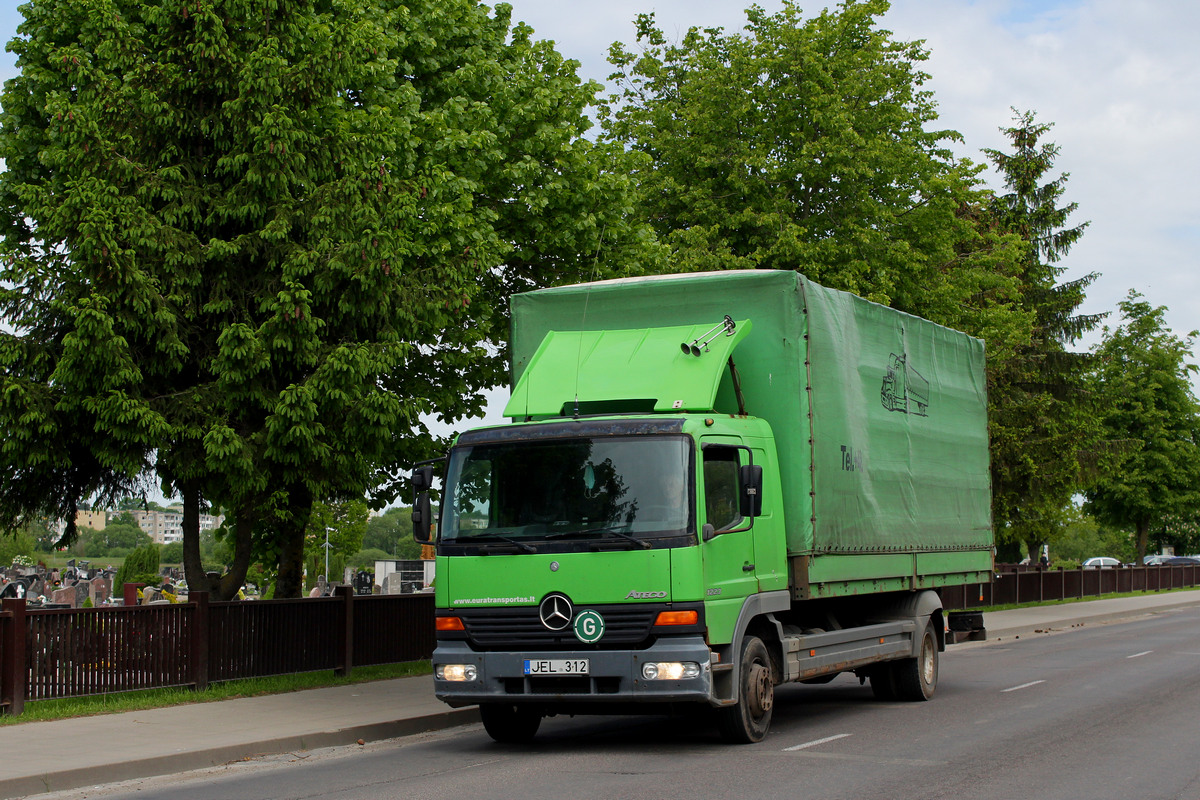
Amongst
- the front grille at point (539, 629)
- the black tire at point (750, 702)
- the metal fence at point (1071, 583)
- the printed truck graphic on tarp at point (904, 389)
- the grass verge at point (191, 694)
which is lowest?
the metal fence at point (1071, 583)

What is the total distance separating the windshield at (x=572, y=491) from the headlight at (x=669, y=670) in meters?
0.96

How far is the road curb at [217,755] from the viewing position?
8.91 m

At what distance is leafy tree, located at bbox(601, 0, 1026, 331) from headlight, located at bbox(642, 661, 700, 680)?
16930 mm

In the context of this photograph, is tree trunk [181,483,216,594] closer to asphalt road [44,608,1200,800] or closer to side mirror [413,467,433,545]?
asphalt road [44,608,1200,800]

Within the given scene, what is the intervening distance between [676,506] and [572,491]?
2.84 ft

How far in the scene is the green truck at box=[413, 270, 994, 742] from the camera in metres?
9.64

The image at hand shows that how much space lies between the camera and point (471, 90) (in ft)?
66.8

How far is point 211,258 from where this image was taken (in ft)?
47.8

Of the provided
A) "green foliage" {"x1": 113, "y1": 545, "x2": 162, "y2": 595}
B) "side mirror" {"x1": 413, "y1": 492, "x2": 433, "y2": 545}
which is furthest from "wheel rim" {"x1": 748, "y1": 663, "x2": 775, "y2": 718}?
"green foliage" {"x1": 113, "y1": 545, "x2": 162, "y2": 595}

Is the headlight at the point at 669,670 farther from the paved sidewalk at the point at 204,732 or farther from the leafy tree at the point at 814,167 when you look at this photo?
Result: the leafy tree at the point at 814,167

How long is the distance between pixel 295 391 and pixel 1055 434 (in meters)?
29.4

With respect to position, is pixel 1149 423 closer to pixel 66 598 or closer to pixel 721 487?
pixel 66 598

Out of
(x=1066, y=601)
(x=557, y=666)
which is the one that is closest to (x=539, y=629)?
(x=557, y=666)

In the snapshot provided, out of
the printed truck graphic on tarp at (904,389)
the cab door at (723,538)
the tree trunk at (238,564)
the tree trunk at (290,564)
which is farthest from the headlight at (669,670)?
the tree trunk at (290,564)
